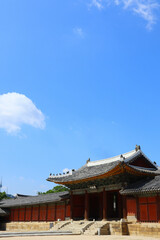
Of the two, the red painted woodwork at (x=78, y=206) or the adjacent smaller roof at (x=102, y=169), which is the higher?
the adjacent smaller roof at (x=102, y=169)

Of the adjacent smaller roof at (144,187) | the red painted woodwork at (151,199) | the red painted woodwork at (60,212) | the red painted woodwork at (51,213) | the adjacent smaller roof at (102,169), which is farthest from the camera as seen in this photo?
the red painted woodwork at (51,213)

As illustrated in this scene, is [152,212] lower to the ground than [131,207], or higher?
lower

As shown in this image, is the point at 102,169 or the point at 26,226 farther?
the point at 26,226

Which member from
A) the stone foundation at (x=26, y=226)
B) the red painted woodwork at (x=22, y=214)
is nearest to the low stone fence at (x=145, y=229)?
the stone foundation at (x=26, y=226)

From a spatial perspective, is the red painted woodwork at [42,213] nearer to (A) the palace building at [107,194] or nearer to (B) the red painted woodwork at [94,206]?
(A) the palace building at [107,194]

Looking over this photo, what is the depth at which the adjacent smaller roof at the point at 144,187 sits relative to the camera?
68.5 ft

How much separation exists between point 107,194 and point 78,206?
12.4ft

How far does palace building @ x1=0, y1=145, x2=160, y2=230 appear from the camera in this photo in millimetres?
22375

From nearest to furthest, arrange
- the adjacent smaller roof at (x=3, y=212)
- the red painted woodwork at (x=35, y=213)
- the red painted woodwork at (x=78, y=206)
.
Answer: the red painted woodwork at (x=78, y=206), the red painted woodwork at (x=35, y=213), the adjacent smaller roof at (x=3, y=212)

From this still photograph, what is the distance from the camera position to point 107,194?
1157 inches

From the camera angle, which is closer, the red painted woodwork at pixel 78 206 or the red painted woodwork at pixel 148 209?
the red painted woodwork at pixel 148 209

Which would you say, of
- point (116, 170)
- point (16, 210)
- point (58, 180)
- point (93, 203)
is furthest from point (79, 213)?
point (16, 210)

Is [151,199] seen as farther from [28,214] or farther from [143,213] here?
[28,214]

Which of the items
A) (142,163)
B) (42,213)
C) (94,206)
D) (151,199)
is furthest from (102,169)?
(42,213)
